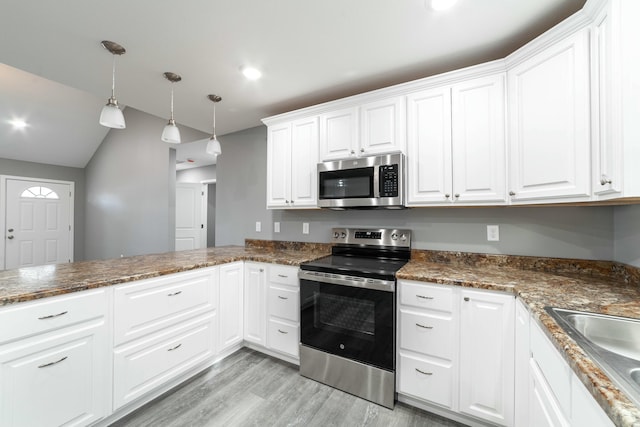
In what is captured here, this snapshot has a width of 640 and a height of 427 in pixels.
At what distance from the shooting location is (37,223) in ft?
17.4

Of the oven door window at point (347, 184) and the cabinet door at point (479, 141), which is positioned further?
the oven door window at point (347, 184)

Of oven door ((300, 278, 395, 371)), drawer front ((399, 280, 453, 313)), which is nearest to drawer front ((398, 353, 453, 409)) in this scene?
oven door ((300, 278, 395, 371))

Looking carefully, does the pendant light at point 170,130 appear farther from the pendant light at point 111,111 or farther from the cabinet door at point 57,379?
the cabinet door at point 57,379

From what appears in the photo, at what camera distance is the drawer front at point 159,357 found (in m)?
1.63

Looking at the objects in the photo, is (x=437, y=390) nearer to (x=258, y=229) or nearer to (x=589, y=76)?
(x=589, y=76)

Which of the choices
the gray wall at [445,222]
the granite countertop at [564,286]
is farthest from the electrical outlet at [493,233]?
the granite countertop at [564,286]

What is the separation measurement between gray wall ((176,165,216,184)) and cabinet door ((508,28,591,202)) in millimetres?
5518

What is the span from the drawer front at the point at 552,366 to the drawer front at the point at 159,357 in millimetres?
2148

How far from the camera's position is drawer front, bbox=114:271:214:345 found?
1.64 metres

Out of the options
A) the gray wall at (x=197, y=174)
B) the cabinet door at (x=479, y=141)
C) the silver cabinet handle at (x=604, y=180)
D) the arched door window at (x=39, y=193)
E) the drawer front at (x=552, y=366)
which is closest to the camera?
the drawer front at (x=552, y=366)

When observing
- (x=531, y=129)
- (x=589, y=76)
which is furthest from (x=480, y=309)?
(x=589, y=76)

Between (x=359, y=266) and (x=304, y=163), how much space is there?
1121 mm

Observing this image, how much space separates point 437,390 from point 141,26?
292 cm

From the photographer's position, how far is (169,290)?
1.89 m
